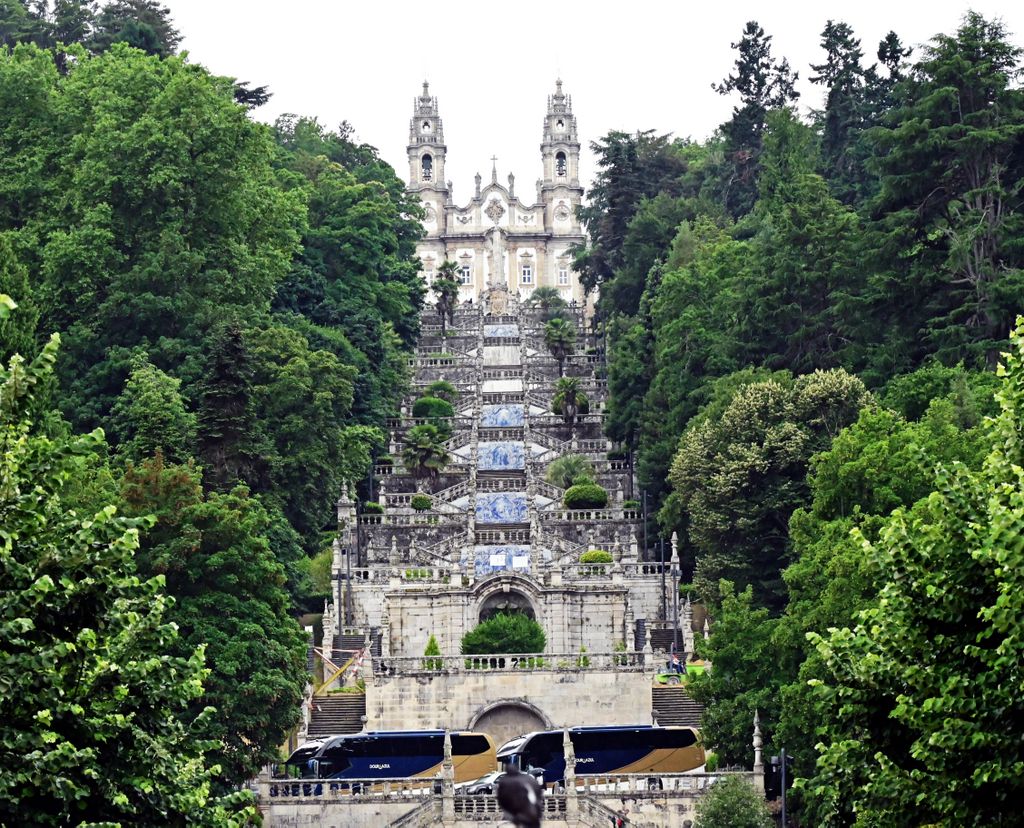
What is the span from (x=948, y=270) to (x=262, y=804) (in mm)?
26076

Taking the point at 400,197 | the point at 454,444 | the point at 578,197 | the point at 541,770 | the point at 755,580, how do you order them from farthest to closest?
1. the point at 578,197
2. the point at 400,197
3. the point at 454,444
4. the point at 755,580
5. the point at 541,770

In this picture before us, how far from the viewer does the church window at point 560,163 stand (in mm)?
167750

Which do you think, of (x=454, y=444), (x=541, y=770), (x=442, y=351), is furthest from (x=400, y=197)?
(x=541, y=770)

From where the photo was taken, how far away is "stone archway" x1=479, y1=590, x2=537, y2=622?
226ft

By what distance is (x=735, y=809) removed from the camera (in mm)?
49094

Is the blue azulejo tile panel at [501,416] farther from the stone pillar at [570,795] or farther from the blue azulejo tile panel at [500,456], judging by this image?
the stone pillar at [570,795]

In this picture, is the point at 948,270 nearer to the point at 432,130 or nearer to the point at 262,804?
the point at 262,804

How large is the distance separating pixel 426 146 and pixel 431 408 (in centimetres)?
7472

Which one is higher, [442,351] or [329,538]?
[442,351]

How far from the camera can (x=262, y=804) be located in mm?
52281

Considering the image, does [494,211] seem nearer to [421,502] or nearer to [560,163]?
[560,163]

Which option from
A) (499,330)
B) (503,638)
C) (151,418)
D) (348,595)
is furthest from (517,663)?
(499,330)

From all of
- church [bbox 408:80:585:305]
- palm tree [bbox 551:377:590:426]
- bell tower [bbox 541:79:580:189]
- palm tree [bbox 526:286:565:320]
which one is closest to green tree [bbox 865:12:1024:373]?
palm tree [bbox 551:377:590:426]

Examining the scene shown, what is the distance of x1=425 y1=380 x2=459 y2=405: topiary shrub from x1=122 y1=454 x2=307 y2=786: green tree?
49825 millimetres
